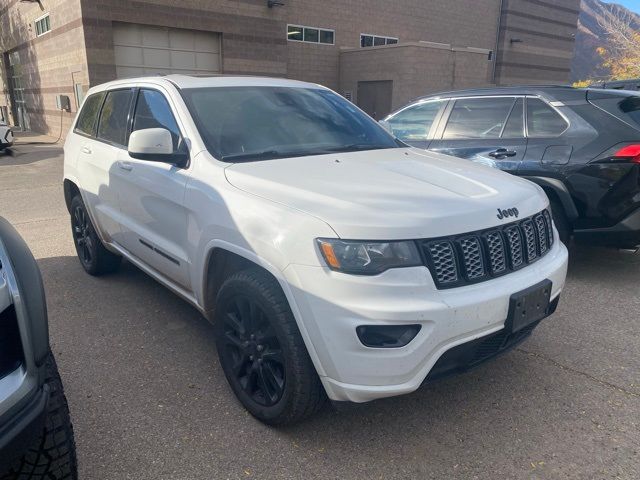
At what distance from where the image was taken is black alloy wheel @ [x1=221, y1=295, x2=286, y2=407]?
99.2 inches

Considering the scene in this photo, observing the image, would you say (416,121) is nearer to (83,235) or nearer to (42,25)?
(83,235)

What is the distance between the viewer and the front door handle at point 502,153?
4.91m

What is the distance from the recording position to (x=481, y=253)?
2363mm

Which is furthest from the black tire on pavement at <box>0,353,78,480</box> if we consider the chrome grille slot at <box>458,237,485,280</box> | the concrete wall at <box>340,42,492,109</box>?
the concrete wall at <box>340,42,492,109</box>

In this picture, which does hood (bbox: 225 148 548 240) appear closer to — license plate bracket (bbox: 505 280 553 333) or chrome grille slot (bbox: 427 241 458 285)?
chrome grille slot (bbox: 427 241 458 285)

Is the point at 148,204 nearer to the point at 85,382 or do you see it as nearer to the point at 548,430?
the point at 85,382

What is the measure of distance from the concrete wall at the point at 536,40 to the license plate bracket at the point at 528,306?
29.1 metres

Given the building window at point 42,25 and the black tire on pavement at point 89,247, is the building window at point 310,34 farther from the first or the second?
the black tire on pavement at point 89,247

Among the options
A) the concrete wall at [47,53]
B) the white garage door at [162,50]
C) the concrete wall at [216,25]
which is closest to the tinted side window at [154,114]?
the white garage door at [162,50]

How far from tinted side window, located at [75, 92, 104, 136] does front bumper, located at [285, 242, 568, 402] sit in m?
3.28

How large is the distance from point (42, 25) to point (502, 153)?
20716mm

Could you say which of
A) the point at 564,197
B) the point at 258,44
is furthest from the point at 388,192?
the point at 258,44

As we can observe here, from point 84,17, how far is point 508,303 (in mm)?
16948

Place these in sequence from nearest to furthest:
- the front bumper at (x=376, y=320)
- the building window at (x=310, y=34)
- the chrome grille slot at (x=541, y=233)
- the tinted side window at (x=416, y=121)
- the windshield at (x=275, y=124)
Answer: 1. the front bumper at (x=376, y=320)
2. the chrome grille slot at (x=541, y=233)
3. the windshield at (x=275, y=124)
4. the tinted side window at (x=416, y=121)
5. the building window at (x=310, y=34)
